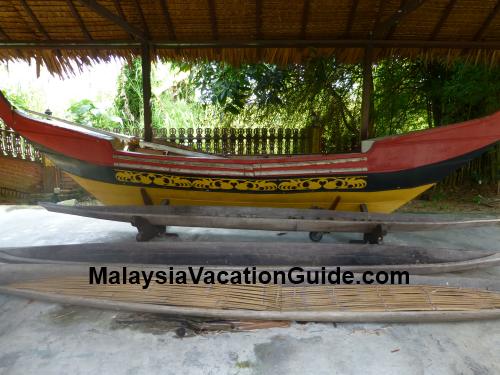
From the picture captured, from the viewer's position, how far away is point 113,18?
3.57m

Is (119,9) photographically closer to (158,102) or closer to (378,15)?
(378,15)

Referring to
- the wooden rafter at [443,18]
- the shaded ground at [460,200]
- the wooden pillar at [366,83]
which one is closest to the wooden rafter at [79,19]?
the wooden pillar at [366,83]

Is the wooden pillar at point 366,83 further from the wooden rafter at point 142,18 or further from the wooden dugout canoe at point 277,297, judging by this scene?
the wooden rafter at point 142,18

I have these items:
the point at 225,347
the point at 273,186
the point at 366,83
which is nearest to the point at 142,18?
the point at 273,186

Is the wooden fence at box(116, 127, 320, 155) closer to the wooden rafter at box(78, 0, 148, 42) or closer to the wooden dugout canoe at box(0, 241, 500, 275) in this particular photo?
the wooden rafter at box(78, 0, 148, 42)

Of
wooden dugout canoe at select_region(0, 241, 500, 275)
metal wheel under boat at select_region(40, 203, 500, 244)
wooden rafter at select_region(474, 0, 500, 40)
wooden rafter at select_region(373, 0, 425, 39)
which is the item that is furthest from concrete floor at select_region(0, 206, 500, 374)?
wooden rafter at select_region(474, 0, 500, 40)

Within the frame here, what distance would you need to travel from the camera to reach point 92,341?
187 centimetres

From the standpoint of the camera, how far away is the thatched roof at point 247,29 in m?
3.81

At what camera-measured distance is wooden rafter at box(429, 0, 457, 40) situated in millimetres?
3781

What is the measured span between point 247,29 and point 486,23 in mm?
2993

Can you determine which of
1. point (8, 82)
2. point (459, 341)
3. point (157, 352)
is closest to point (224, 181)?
point (157, 352)

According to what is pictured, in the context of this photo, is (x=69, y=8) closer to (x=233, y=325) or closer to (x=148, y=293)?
(x=148, y=293)

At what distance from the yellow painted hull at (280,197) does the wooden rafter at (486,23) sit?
227 centimetres

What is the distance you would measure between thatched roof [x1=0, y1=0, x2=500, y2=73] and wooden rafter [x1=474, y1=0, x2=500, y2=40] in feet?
0.04
